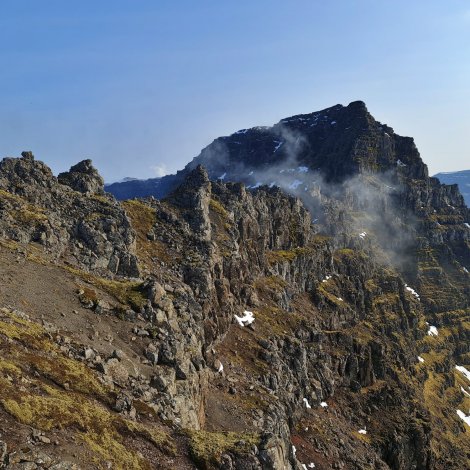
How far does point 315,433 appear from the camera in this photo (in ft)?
339

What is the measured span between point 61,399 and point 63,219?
53.5 meters

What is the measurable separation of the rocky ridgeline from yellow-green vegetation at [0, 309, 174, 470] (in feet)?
99.9

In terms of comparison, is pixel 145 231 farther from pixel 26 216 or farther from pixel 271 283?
pixel 271 283

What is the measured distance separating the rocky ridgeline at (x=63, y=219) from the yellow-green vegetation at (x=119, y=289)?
617 centimetres

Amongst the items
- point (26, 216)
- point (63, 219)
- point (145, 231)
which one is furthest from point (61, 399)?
point (145, 231)

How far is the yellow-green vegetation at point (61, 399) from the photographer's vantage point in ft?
108

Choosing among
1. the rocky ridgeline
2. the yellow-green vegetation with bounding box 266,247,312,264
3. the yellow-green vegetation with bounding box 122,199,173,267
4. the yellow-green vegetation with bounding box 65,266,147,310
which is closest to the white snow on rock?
the yellow-green vegetation with bounding box 122,199,173,267

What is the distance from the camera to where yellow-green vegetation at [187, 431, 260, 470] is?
38.7 meters

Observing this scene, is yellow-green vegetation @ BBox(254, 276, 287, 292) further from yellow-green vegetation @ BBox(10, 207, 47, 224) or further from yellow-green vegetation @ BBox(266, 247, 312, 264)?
yellow-green vegetation @ BBox(10, 207, 47, 224)

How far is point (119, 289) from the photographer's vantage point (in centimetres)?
6969

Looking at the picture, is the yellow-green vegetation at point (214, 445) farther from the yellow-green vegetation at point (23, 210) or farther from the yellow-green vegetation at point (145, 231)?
the yellow-green vegetation at point (145, 231)

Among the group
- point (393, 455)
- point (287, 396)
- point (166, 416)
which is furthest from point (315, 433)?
point (166, 416)

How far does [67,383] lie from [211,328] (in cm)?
6089

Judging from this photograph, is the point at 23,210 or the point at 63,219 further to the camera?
the point at 63,219
